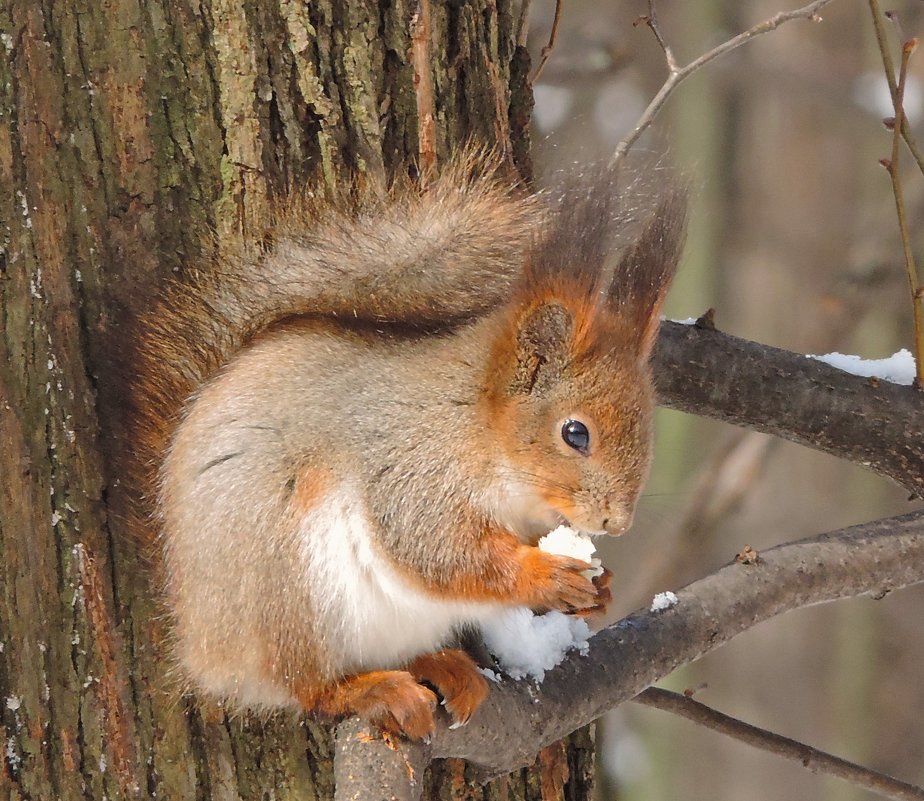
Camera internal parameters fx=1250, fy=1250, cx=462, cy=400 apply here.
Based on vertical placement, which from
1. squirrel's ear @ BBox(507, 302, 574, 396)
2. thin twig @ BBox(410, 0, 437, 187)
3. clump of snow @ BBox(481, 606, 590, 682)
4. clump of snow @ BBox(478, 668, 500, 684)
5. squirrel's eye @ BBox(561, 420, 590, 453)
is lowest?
clump of snow @ BBox(478, 668, 500, 684)

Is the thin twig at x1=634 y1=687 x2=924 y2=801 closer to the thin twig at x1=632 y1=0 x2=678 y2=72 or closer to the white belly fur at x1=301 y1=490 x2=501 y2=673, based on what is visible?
the white belly fur at x1=301 y1=490 x2=501 y2=673

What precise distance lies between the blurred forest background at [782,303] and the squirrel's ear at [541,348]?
3.29 m

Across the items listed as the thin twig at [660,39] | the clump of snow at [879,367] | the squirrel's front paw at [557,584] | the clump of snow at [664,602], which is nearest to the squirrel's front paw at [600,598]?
the squirrel's front paw at [557,584]

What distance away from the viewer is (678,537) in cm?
379

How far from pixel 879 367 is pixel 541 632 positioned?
82 cm

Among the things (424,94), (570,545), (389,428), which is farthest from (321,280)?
(570,545)

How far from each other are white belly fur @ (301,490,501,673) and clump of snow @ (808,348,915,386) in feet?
2.73

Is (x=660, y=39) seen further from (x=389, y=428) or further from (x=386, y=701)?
(x=386, y=701)

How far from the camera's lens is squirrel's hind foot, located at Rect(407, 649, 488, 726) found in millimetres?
1667

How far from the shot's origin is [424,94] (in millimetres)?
1948

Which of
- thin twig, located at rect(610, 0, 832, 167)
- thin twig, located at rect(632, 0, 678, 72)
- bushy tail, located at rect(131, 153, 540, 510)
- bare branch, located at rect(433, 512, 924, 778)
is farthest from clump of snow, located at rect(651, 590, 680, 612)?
thin twig, located at rect(632, 0, 678, 72)

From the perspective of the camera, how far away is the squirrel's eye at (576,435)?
5.82 ft

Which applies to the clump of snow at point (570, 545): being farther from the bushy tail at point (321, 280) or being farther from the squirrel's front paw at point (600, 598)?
the bushy tail at point (321, 280)

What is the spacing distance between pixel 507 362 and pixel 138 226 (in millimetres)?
566
